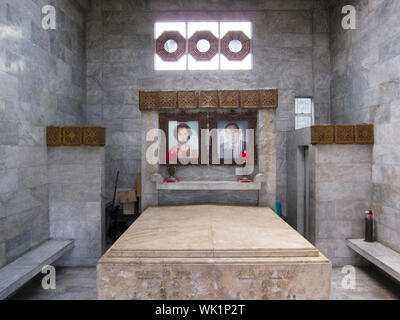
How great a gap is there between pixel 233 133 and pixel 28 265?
4.70 m

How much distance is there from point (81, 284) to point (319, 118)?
764 cm

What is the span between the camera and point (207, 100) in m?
6.49

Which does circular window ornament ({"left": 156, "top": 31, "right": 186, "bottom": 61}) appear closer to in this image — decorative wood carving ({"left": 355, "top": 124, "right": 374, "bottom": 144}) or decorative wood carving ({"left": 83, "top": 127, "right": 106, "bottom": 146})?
decorative wood carving ({"left": 83, "top": 127, "right": 106, "bottom": 146})

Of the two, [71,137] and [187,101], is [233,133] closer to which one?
[187,101]

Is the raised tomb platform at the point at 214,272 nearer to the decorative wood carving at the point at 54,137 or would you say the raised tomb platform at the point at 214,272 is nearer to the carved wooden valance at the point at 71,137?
the carved wooden valance at the point at 71,137

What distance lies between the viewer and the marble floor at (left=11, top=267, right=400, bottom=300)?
5469mm

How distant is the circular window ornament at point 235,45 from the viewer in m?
9.38

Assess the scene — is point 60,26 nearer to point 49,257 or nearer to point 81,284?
point 49,257

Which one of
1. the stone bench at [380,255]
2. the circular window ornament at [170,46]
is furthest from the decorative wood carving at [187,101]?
the stone bench at [380,255]

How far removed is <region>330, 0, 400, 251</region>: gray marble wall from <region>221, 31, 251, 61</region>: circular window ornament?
2.75 meters

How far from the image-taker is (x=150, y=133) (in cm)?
663

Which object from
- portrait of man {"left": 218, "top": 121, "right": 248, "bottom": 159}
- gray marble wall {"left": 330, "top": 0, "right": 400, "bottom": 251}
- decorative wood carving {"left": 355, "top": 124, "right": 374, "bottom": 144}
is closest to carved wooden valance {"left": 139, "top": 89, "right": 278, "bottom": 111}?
portrait of man {"left": 218, "top": 121, "right": 248, "bottom": 159}

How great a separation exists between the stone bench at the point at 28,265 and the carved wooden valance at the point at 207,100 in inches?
128

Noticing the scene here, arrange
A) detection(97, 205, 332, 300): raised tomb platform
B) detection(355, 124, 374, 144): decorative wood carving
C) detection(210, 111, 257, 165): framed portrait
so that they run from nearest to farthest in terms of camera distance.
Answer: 1. detection(97, 205, 332, 300): raised tomb platform
2. detection(355, 124, 374, 144): decorative wood carving
3. detection(210, 111, 257, 165): framed portrait
